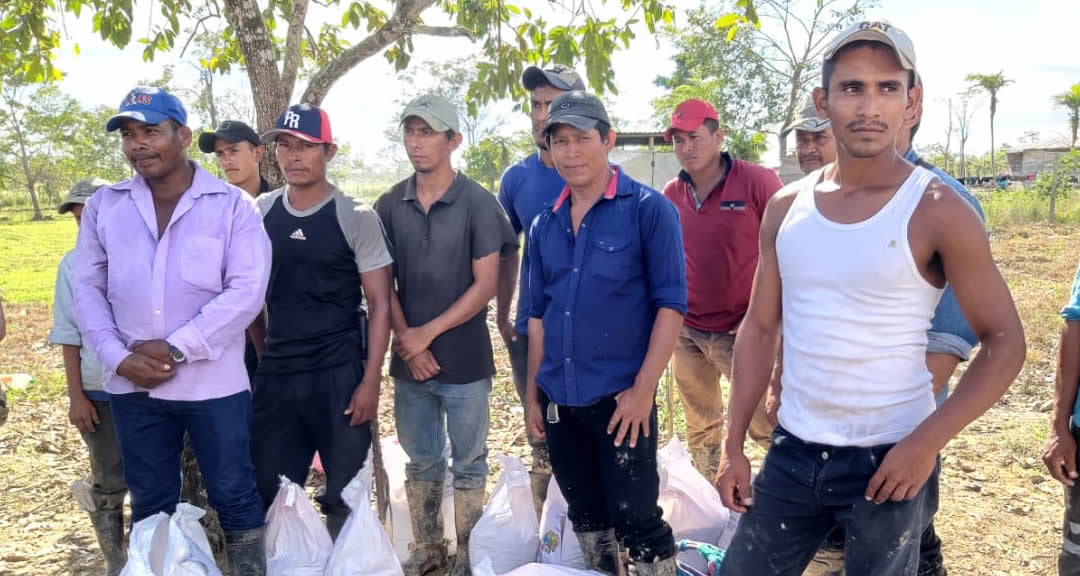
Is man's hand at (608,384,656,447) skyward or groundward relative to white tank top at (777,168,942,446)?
groundward

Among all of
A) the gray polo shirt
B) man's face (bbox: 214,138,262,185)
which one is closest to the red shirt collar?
the gray polo shirt

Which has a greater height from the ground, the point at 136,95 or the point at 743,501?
the point at 136,95

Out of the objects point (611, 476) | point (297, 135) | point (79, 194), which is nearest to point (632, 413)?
point (611, 476)

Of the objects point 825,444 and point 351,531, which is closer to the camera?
point 825,444

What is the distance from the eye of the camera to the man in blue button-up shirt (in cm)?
246

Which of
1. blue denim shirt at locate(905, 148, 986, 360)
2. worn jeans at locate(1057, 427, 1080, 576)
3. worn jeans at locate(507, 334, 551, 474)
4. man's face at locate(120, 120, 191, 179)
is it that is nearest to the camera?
blue denim shirt at locate(905, 148, 986, 360)

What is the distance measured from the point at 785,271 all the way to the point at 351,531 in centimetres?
168

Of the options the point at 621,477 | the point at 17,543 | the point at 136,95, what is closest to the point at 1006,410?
the point at 621,477

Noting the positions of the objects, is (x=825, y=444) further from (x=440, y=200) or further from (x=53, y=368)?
(x=53, y=368)

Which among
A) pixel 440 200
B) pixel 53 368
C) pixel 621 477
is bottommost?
pixel 53 368

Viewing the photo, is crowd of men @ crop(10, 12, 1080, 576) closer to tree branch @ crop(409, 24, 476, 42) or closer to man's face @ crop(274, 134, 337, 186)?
man's face @ crop(274, 134, 337, 186)

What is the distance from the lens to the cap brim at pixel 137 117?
2.57 m

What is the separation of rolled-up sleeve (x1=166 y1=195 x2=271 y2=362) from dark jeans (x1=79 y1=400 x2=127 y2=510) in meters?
0.95

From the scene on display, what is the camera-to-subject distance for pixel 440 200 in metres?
3.03
